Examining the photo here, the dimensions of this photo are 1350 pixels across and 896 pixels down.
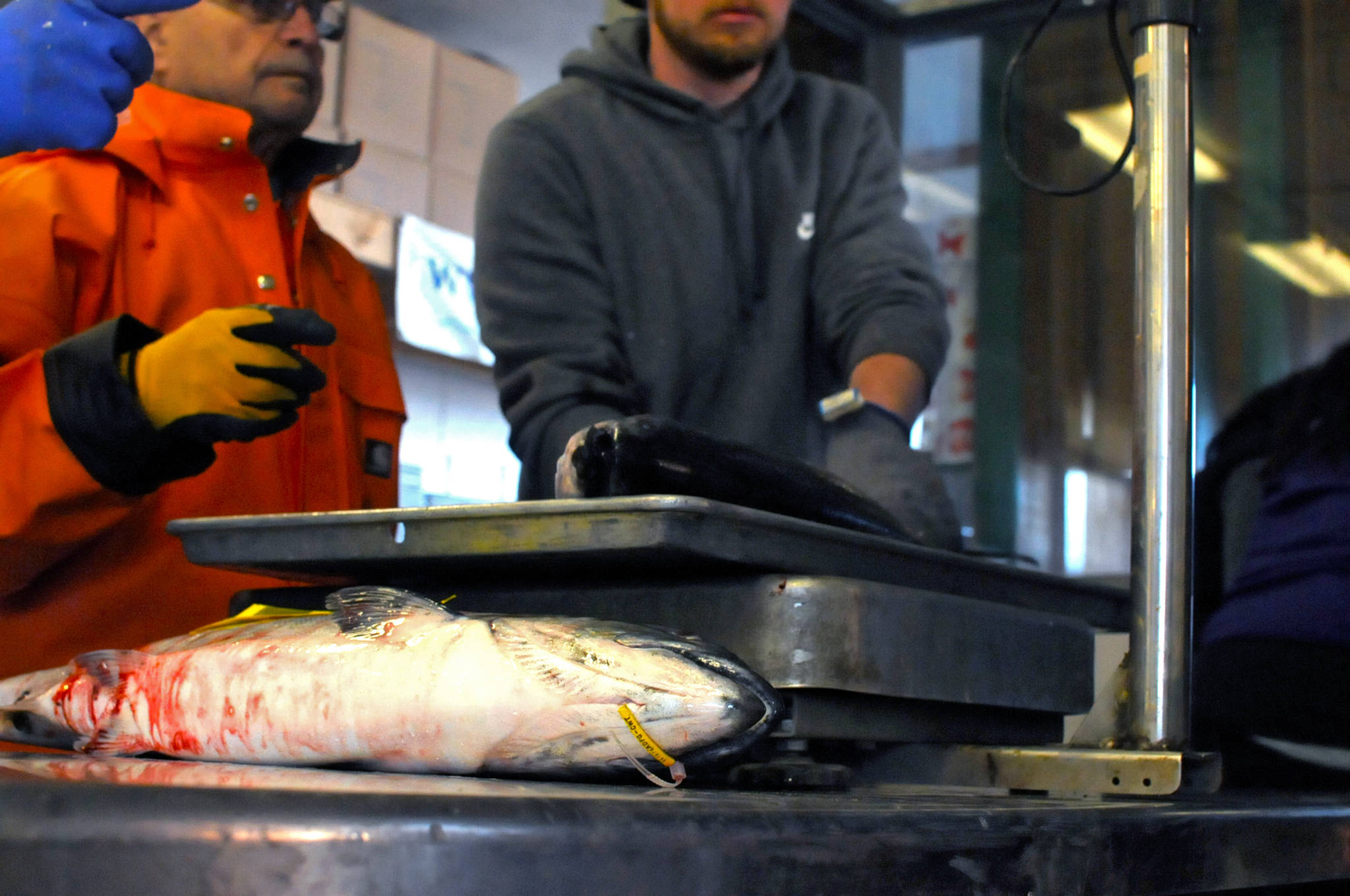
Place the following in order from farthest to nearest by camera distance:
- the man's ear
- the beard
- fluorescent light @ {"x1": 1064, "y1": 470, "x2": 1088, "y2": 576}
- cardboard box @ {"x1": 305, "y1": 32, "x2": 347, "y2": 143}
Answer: fluorescent light @ {"x1": 1064, "y1": 470, "x2": 1088, "y2": 576} < cardboard box @ {"x1": 305, "y1": 32, "x2": 347, "y2": 143} < the beard < the man's ear

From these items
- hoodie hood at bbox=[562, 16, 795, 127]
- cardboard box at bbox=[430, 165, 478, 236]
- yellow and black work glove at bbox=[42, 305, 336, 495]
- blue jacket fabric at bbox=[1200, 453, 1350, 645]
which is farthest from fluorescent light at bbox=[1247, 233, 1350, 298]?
yellow and black work glove at bbox=[42, 305, 336, 495]

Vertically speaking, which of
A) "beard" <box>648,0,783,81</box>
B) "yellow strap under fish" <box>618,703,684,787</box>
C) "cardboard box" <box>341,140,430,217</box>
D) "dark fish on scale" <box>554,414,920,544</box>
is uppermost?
"cardboard box" <box>341,140,430,217</box>

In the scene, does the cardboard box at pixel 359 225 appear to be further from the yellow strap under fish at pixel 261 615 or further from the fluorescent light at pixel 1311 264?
the fluorescent light at pixel 1311 264

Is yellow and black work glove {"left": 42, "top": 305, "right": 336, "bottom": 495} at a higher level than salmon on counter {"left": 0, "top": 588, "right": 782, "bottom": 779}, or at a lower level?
higher

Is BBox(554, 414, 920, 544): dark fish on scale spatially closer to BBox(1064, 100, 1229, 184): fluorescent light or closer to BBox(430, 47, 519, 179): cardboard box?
BBox(430, 47, 519, 179): cardboard box

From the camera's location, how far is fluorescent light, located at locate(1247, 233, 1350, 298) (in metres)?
2.54

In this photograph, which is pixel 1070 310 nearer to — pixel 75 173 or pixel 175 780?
pixel 75 173

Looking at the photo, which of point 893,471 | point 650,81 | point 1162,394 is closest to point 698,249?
point 650,81

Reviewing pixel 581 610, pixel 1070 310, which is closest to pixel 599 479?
pixel 581 610

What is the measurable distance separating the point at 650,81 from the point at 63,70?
0.90 metres

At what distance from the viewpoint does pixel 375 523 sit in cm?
69

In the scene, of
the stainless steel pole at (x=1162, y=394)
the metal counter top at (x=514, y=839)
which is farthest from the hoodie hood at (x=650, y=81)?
the metal counter top at (x=514, y=839)

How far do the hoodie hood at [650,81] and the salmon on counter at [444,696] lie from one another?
1.15 m

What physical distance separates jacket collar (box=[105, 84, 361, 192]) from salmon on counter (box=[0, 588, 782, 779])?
0.70m
